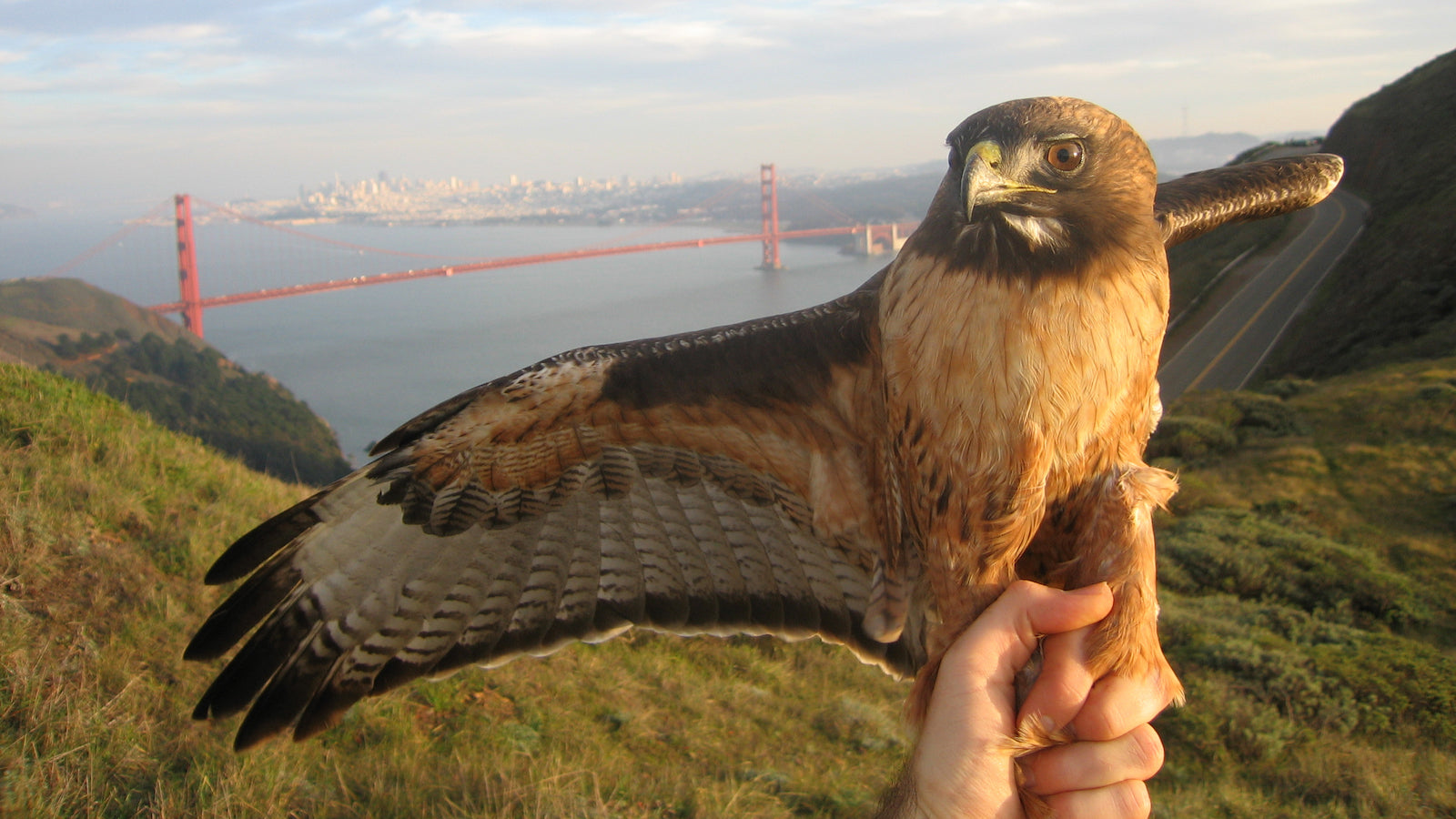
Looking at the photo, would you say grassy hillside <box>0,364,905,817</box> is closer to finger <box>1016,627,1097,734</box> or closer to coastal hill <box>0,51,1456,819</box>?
coastal hill <box>0,51,1456,819</box>

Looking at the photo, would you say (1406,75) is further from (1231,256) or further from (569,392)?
(569,392)

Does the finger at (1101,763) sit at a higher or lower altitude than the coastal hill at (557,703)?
higher

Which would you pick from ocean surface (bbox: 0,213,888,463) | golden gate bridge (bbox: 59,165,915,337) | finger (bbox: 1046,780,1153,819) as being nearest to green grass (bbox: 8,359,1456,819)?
finger (bbox: 1046,780,1153,819)

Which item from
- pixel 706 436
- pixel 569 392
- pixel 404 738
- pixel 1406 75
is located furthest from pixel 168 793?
pixel 1406 75

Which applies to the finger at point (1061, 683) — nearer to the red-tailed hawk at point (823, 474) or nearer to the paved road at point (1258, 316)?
the red-tailed hawk at point (823, 474)

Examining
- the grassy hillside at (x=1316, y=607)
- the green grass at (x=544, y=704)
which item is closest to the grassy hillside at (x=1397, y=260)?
the grassy hillside at (x=1316, y=607)

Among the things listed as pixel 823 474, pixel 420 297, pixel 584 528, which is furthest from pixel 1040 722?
pixel 420 297

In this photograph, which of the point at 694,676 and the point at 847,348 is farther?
the point at 694,676
